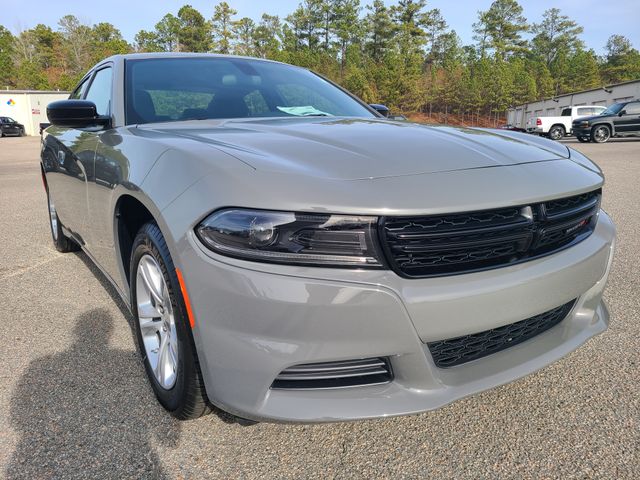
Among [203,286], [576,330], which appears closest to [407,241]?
[203,286]

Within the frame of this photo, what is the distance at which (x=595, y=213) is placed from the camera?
2023mm

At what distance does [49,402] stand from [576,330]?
2.13 meters

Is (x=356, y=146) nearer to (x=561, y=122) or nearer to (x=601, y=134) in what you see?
(x=601, y=134)

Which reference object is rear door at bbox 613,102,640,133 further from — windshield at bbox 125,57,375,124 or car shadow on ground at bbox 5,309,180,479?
car shadow on ground at bbox 5,309,180,479

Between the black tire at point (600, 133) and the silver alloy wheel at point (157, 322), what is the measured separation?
23.5m

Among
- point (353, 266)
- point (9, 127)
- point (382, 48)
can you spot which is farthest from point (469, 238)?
point (382, 48)

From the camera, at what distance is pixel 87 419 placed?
193cm

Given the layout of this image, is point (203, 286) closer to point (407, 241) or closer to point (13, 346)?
point (407, 241)

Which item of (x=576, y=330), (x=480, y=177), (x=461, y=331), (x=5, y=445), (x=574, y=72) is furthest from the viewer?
(x=574, y=72)

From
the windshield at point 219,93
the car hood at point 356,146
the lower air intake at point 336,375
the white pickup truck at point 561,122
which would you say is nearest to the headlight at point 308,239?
the car hood at point 356,146

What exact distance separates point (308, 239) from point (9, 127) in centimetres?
4155

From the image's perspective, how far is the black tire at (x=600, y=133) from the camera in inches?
835

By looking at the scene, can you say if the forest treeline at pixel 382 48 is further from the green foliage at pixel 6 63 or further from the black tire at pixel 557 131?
the black tire at pixel 557 131

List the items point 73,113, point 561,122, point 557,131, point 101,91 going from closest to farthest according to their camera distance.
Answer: point 73,113 → point 101,91 → point 561,122 → point 557,131
